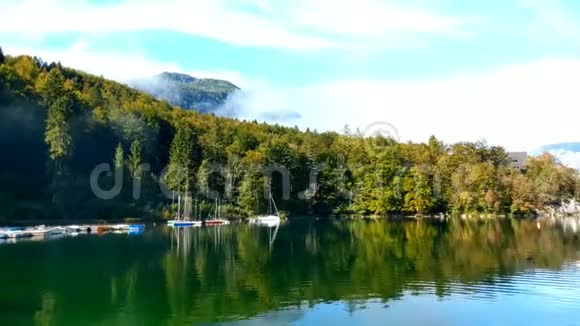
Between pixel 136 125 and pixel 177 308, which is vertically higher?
pixel 136 125

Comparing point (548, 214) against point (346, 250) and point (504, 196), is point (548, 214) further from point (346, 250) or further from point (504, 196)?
point (346, 250)

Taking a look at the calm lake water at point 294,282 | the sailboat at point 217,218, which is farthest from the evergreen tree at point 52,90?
the calm lake water at point 294,282

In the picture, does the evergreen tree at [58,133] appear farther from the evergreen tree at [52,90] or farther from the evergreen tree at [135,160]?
the evergreen tree at [135,160]

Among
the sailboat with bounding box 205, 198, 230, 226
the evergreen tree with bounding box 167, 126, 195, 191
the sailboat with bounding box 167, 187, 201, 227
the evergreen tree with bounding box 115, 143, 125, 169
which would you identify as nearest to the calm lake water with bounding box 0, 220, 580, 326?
the sailboat with bounding box 167, 187, 201, 227

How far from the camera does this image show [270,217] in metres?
94.0

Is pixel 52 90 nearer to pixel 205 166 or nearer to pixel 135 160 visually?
pixel 135 160

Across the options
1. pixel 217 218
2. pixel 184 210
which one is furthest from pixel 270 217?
pixel 184 210

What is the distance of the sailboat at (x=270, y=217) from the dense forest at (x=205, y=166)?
1278mm

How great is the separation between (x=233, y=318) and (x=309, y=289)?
7.38m

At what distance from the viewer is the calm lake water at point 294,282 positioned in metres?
25.4

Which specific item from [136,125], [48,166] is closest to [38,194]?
[48,166]

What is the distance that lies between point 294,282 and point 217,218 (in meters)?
60.1

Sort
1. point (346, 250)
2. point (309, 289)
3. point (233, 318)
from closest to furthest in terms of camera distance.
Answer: point (233, 318)
point (309, 289)
point (346, 250)

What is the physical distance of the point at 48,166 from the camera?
8269 centimetres
